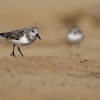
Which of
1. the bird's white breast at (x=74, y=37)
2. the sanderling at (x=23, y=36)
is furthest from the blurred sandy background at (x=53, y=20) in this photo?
the sanderling at (x=23, y=36)

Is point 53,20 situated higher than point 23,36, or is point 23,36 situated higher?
point 23,36

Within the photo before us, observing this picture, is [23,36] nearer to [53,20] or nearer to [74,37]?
[74,37]

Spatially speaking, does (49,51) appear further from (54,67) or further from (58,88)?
(58,88)

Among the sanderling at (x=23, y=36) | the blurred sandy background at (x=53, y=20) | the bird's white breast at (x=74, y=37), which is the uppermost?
the sanderling at (x=23, y=36)

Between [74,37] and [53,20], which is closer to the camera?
[74,37]

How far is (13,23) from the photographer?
3853cm

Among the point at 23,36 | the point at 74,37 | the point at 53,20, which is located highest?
the point at 23,36

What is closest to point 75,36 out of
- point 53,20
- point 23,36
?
point 53,20

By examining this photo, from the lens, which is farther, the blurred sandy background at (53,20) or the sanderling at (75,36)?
the blurred sandy background at (53,20)

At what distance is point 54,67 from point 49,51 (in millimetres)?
14116

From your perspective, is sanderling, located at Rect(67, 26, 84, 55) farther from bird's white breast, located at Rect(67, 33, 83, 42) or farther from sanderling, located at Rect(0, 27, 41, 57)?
sanderling, located at Rect(0, 27, 41, 57)

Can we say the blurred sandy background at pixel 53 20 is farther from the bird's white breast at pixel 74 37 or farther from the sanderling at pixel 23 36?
the sanderling at pixel 23 36

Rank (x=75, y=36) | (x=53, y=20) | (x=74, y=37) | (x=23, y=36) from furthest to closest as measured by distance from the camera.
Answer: (x=53, y=20), (x=74, y=37), (x=75, y=36), (x=23, y=36)

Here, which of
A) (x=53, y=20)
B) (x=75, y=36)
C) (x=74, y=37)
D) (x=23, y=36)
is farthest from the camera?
(x=53, y=20)
